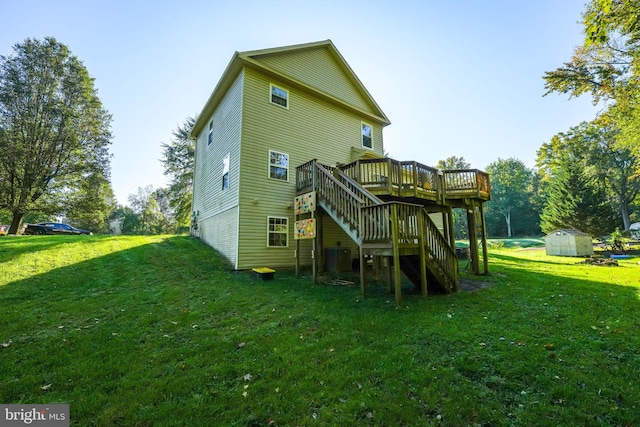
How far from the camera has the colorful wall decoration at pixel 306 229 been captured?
916 cm

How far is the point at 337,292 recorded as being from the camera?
770cm

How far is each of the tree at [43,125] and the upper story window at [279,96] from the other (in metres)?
18.5

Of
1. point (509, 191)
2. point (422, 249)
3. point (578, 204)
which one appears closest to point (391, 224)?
point (422, 249)

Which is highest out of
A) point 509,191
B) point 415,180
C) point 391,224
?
point 509,191

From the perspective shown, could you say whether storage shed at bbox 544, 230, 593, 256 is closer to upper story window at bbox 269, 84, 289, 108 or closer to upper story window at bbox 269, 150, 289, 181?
upper story window at bbox 269, 150, 289, 181

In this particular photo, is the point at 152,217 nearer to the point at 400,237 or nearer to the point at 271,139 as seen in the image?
the point at 271,139

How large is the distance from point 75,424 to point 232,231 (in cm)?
846

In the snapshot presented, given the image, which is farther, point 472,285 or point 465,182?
point 465,182

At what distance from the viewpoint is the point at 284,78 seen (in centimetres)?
1229

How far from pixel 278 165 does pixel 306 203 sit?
3.03m

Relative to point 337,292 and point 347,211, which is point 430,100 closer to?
point 347,211

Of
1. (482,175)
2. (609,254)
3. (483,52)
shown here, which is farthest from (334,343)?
(609,254)

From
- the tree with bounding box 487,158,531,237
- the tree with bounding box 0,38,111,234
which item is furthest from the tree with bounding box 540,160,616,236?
the tree with bounding box 0,38,111,234

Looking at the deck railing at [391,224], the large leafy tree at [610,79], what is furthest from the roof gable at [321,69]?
the large leafy tree at [610,79]
